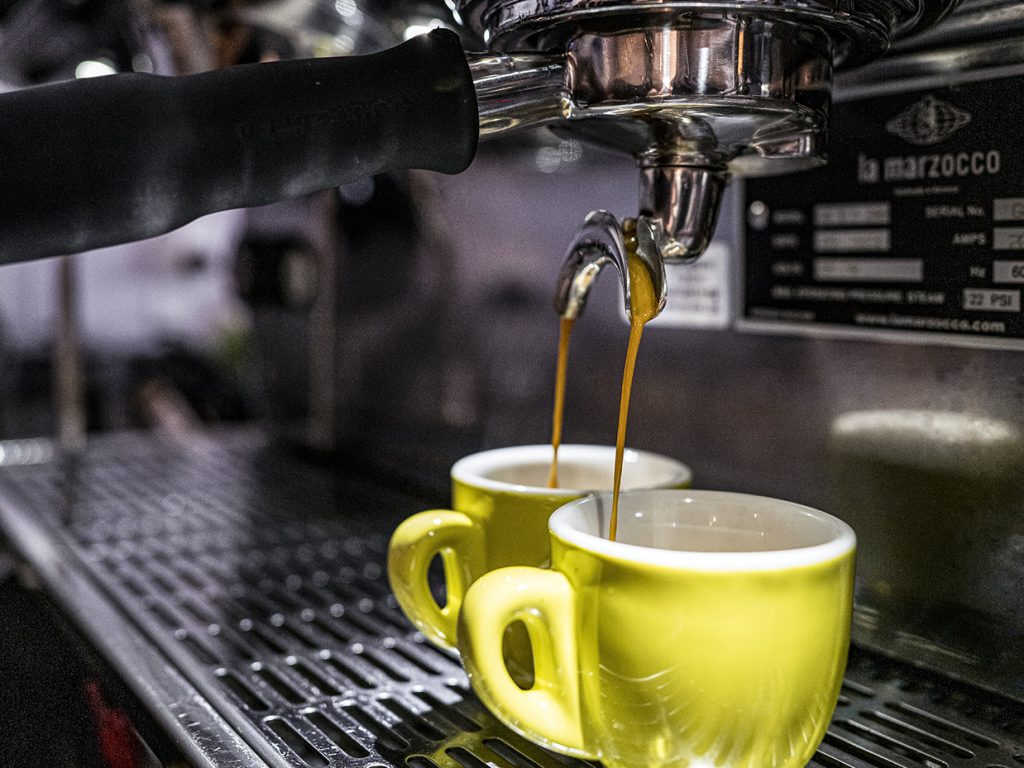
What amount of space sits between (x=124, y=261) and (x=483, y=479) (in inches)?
73.8

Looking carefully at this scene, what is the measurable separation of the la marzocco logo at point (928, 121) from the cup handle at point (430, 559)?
9.4 inches

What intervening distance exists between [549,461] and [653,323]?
134 mm

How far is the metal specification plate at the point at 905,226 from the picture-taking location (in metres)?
0.39

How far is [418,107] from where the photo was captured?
30 centimetres

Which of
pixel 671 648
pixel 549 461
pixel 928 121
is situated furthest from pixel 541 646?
pixel 928 121

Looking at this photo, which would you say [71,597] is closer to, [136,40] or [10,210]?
[10,210]

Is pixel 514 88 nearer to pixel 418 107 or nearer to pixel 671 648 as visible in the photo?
pixel 418 107

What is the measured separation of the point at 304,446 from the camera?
870 mm

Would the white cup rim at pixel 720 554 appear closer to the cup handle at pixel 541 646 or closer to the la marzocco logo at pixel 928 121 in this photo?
the cup handle at pixel 541 646

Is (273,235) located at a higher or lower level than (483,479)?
higher

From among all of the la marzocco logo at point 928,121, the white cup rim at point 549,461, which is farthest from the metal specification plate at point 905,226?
the white cup rim at point 549,461

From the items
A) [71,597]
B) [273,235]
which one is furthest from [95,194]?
[273,235]

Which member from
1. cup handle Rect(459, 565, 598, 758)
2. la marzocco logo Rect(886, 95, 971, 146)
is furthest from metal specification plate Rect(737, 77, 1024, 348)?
cup handle Rect(459, 565, 598, 758)

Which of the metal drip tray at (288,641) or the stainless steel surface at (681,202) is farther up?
the stainless steel surface at (681,202)
